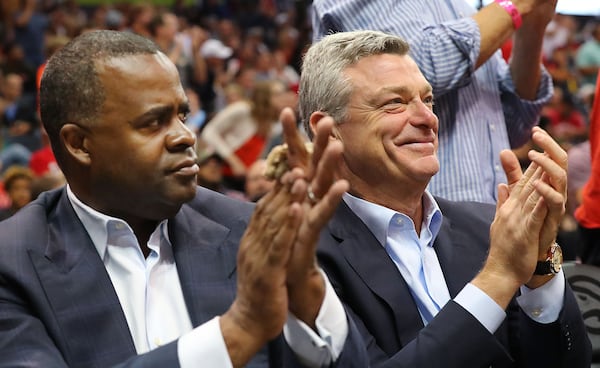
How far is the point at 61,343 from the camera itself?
1872 mm

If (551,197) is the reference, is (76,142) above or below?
above

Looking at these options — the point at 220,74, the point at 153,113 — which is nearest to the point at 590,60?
the point at 220,74

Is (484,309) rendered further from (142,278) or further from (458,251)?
(142,278)

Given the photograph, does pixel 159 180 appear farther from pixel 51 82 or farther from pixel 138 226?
pixel 51 82

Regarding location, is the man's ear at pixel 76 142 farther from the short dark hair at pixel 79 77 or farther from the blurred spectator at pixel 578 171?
the blurred spectator at pixel 578 171

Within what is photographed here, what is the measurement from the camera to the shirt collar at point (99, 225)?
6.59ft

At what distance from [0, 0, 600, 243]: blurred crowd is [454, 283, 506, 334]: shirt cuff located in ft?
5.52

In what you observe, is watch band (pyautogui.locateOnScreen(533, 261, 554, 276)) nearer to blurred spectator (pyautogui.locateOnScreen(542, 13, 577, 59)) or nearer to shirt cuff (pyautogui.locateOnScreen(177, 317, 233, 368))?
shirt cuff (pyautogui.locateOnScreen(177, 317, 233, 368))

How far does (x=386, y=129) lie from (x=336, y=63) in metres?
0.20

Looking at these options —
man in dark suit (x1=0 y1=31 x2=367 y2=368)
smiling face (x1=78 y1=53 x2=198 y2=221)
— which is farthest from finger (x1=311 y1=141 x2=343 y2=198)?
smiling face (x1=78 y1=53 x2=198 y2=221)

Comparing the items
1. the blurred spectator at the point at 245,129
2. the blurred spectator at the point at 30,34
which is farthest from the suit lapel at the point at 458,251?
the blurred spectator at the point at 30,34

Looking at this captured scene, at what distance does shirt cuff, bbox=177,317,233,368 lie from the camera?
170cm

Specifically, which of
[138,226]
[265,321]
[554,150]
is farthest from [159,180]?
[554,150]

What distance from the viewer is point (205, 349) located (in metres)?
1.71
